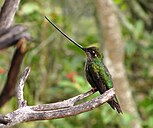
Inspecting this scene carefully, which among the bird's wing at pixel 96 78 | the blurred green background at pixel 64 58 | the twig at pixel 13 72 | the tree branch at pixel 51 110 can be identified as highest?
the tree branch at pixel 51 110

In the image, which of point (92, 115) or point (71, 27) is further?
point (71, 27)

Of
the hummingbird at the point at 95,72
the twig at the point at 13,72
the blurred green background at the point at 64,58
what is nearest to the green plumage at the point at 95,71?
the hummingbird at the point at 95,72

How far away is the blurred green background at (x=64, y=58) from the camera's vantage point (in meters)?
3.06

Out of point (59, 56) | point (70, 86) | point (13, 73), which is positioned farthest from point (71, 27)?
point (13, 73)

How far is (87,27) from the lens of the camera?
15.4 ft

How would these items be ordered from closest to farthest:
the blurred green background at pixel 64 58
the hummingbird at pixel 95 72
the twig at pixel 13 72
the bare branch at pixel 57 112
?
the bare branch at pixel 57 112 → the hummingbird at pixel 95 72 → the twig at pixel 13 72 → the blurred green background at pixel 64 58

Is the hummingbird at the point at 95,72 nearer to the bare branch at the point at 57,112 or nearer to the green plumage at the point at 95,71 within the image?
the green plumage at the point at 95,71

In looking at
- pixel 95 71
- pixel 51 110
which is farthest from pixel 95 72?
pixel 51 110

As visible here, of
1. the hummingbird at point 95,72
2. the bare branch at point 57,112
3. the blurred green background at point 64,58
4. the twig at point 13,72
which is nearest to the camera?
the bare branch at point 57,112

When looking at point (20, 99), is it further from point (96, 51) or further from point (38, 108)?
point (96, 51)

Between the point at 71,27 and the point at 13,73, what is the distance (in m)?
1.19

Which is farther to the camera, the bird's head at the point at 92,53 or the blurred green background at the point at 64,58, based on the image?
the blurred green background at the point at 64,58

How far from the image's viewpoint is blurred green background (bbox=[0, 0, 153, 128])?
3057mm

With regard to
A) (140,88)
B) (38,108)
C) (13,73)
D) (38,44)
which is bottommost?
(140,88)
